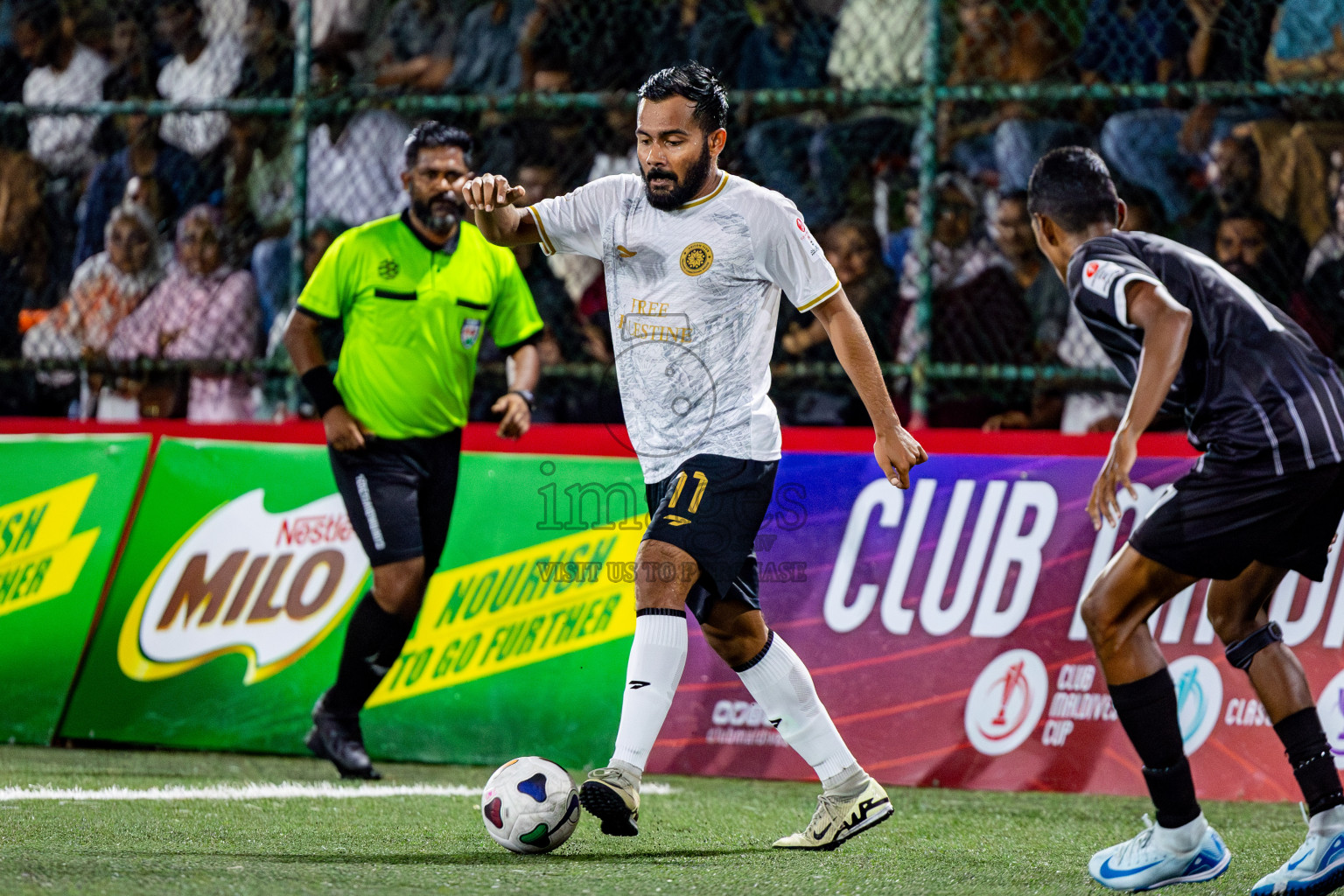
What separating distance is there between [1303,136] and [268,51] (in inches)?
203

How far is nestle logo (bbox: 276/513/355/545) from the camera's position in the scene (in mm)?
6965

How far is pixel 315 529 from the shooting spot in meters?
7.00

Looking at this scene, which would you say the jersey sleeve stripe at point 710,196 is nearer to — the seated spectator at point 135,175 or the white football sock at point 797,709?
the white football sock at point 797,709

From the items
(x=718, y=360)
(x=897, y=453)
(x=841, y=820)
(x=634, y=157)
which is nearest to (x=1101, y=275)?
(x=897, y=453)

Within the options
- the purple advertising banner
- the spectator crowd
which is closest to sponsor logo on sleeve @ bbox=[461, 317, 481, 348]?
the spectator crowd

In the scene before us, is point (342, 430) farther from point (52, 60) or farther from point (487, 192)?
point (52, 60)

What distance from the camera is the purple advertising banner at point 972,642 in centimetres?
618

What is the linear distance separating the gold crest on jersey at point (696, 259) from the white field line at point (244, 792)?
2.22 m

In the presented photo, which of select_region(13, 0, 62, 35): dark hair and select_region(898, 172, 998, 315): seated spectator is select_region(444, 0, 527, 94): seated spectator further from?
select_region(13, 0, 62, 35): dark hair

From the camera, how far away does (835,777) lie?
4547 millimetres

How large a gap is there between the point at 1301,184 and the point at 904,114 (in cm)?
178

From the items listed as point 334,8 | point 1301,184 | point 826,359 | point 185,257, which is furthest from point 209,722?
point 1301,184

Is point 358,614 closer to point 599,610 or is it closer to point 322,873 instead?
point 599,610

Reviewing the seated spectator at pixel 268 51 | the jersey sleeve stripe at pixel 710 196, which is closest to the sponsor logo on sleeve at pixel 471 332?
the jersey sleeve stripe at pixel 710 196
